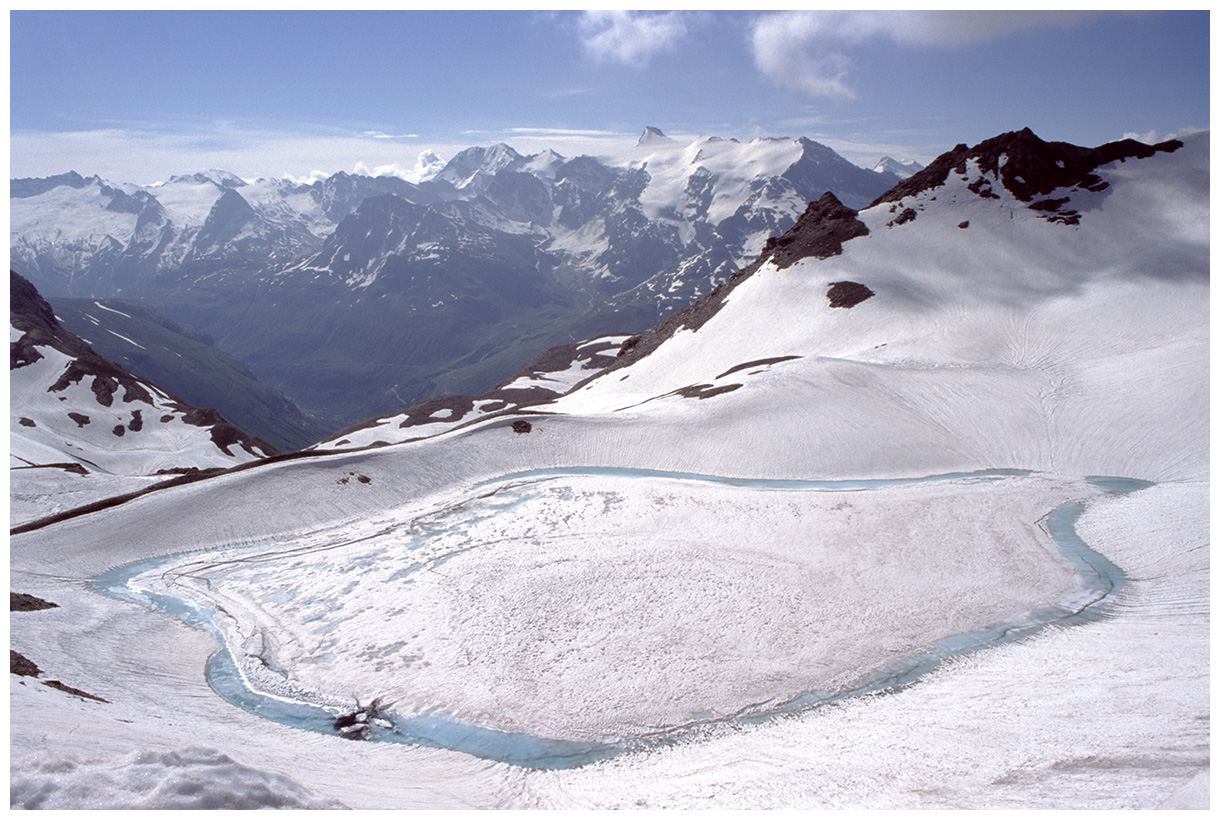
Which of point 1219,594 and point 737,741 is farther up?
point 1219,594

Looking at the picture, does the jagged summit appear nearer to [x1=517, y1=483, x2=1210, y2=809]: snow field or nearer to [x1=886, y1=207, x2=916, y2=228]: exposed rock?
[x1=886, y1=207, x2=916, y2=228]: exposed rock

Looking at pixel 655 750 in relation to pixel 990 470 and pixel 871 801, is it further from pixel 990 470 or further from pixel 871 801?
pixel 990 470

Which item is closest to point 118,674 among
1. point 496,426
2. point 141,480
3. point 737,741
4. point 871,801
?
point 737,741

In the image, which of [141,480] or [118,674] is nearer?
[118,674]

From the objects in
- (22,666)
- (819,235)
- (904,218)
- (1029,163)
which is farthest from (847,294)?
(22,666)

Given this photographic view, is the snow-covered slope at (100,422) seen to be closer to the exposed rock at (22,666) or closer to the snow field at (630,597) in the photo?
the snow field at (630,597)

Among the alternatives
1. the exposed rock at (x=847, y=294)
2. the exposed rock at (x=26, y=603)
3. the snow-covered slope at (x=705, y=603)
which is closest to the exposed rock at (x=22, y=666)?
the snow-covered slope at (x=705, y=603)

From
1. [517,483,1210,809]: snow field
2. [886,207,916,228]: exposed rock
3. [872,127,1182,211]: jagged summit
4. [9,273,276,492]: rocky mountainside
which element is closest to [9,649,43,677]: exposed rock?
[517,483,1210,809]: snow field
